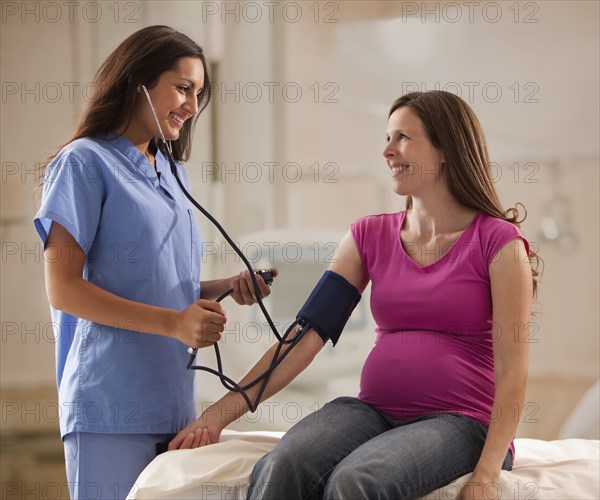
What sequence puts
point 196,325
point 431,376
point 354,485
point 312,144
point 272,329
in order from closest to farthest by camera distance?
point 354,485 < point 196,325 < point 431,376 < point 272,329 < point 312,144

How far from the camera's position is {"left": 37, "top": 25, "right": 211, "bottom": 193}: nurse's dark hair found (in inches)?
56.3

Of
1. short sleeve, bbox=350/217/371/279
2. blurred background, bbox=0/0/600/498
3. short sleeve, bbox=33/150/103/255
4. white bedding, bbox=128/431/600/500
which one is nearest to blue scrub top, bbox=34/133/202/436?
short sleeve, bbox=33/150/103/255

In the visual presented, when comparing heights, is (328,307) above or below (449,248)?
below

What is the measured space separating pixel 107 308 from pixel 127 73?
0.45 m

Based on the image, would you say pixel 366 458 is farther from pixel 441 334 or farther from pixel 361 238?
pixel 361 238

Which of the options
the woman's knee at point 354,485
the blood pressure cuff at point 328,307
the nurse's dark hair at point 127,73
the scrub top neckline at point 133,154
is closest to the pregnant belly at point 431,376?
the blood pressure cuff at point 328,307

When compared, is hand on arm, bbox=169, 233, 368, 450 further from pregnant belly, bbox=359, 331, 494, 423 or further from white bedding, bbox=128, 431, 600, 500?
pregnant belly, bbox=359, 331, 494, 423

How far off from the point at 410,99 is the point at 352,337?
108 cm

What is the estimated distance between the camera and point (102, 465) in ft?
4.55

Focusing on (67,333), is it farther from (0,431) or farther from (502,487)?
(0,431)

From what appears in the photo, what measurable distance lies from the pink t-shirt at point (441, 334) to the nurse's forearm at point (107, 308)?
43cm

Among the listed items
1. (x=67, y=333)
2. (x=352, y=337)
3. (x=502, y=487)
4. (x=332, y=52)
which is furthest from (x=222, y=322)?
(x=332, y=52)

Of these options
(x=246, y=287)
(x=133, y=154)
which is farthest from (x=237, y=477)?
(x=133, y=154)

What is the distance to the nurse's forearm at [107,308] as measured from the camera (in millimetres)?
1323
